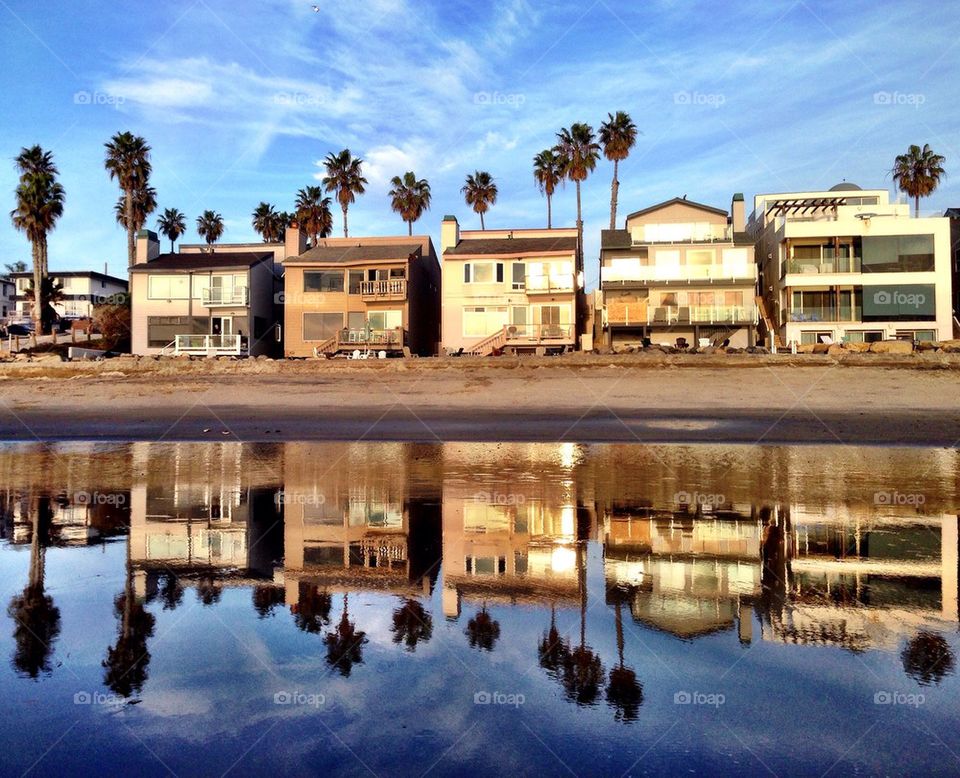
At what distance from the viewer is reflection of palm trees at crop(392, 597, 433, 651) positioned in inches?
221

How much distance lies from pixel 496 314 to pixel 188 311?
21.6 meters

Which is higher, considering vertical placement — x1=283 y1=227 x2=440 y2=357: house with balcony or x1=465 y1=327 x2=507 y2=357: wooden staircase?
x1=283 y1=227 x2=440 y2=357: house with balcony

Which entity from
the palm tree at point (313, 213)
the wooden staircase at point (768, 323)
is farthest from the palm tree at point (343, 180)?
the wooden staircase at point (768, 323)

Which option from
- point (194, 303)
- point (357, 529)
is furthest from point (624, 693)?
point (194, 303)

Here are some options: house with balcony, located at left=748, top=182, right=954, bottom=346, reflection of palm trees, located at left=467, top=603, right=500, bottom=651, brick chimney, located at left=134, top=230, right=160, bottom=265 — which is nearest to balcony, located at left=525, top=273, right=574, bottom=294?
house with balcony, located at left=748, top=182, right=954, bottom=346

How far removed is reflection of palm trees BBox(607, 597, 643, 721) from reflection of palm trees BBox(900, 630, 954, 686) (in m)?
1.85

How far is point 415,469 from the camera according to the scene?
16.0 m

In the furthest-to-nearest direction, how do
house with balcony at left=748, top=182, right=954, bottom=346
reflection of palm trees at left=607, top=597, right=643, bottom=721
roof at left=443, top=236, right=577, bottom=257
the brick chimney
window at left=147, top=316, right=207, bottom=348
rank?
the brick chimney → window at left=147, top=316, right=207, bottom=348 → roof at left=443, top=236, right=577, bottom=257 → house with balcony at left=748, top=182, right=954, bottom=346 → reflection of palm trees at left=607, top=597, right=643, bottom=721

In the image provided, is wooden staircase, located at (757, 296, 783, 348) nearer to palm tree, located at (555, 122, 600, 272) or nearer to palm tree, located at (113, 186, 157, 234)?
palm tree, located at (555, 122, 600, 272)

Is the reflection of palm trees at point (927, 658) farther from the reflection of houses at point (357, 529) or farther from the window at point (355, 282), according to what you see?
the window at point (355, 282)

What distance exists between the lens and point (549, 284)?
1903 inches

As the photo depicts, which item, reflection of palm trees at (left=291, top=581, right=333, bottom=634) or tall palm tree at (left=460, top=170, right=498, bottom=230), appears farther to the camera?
tall palm tree at (left=460, top=170, right=498, bottom=230)

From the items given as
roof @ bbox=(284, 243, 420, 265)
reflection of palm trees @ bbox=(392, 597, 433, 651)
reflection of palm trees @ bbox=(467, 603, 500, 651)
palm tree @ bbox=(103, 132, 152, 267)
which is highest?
palm tree @ bbox=(103, 132, 152, 267)

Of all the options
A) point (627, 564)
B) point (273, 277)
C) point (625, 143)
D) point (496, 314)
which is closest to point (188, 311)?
point (273, 277)
